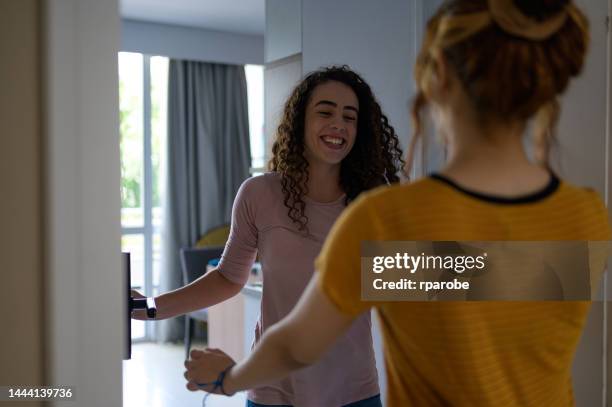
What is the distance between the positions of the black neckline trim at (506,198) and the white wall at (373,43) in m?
1.25

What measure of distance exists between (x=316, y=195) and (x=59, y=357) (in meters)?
0.77

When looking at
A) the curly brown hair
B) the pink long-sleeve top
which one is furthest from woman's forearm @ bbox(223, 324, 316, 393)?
the curly brown hair

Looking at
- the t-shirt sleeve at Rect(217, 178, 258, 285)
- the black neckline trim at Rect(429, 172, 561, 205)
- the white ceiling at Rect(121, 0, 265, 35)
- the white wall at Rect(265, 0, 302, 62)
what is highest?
the white ceiling at Rect(121, 0, 265, 35)

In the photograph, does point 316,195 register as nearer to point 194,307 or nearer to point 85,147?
point 194,307

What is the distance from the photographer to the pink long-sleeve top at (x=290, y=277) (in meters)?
1.40

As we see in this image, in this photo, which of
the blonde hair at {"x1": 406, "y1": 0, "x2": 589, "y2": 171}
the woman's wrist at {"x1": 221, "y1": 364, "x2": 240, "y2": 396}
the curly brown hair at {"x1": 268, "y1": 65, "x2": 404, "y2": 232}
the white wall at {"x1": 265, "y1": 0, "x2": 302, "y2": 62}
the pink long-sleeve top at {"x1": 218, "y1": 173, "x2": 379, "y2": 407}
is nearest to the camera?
the blonde hair at {"x1": 406, "y1": 0, "x2": 589, "y2": 171}

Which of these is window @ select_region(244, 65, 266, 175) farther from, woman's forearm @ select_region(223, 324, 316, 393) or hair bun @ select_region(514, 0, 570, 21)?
hair bun @ select_region(514, 0, 570, 21)

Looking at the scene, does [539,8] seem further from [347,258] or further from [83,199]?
[83,199]

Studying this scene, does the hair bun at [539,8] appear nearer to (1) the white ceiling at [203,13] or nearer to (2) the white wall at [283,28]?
(2) the white wall at [283,28]

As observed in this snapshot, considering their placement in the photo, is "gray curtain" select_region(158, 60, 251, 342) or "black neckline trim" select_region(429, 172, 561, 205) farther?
"gray curtain" select_region(158, 60, 251, 342)

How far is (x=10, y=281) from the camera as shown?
33.5 inches

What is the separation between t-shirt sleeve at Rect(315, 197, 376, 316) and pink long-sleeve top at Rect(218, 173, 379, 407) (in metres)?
0.68

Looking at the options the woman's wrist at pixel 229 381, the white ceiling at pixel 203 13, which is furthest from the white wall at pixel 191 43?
the woman's wrist at pixel 229 381

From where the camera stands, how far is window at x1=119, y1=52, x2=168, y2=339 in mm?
5113
